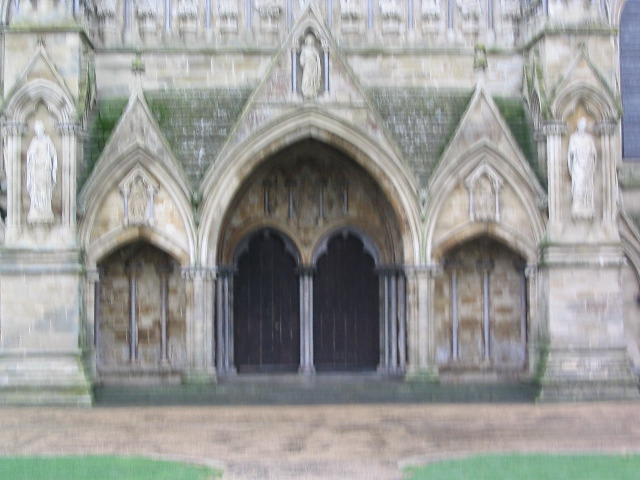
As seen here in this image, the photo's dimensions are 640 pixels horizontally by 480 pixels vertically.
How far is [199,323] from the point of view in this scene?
760 inches

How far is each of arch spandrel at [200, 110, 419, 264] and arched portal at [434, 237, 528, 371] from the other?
1683mm

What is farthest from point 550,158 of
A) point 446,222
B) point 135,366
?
point 135,366

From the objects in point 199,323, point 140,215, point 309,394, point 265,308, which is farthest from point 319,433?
point 265,308

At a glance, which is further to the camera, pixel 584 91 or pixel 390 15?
pixel 390 15

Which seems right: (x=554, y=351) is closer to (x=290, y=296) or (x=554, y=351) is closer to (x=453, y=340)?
(x=453, y=340)

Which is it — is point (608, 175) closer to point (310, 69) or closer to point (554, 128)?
point (554, 128)

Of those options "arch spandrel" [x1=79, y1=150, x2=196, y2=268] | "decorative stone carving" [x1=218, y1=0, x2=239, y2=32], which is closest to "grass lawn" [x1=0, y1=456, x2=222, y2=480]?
"arch spandrel" [x1=79, y1=150, x2=196, y2=268]

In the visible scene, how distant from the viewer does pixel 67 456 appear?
43.6 ft

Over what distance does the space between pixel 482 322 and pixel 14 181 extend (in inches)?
375

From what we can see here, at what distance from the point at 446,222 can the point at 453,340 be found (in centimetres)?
262

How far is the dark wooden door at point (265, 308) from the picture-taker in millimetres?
21453

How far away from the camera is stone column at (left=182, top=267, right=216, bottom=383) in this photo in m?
19.2

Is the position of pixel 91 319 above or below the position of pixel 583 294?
below

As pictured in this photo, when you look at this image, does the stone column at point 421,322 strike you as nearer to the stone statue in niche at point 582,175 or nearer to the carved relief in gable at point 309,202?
the carved relief in gable at point 309,202
